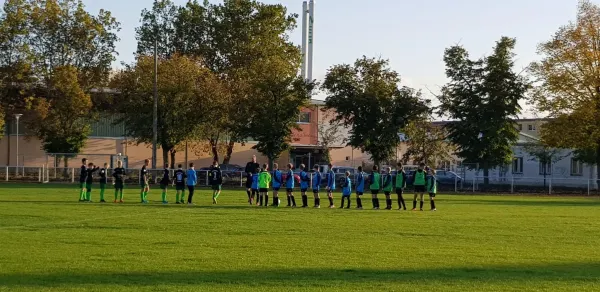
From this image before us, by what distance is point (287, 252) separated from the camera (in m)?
16.0

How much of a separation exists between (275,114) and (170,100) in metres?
7.48

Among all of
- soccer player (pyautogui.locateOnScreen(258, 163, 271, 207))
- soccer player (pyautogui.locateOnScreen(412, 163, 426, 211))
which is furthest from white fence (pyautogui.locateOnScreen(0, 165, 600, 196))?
soccer player (pyautogui.locateOnScreen(412, 163, 426, 211))

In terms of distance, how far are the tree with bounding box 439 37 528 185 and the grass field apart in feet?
102

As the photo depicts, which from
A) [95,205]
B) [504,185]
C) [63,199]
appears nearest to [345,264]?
[95,205]

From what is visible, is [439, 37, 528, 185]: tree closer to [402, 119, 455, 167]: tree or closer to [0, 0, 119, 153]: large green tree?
[402, 119, 455, 167]: tree

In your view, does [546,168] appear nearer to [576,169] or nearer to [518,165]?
[518,165]

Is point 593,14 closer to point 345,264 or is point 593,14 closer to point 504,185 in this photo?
point 504,185

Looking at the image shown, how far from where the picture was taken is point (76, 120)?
62.4m

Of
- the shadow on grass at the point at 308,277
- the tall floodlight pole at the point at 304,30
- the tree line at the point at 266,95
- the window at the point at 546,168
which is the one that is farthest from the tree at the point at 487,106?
the shadow on grass at the point at 308,277

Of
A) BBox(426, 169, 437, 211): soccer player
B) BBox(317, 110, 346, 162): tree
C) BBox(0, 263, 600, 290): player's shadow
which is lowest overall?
→ BBox(0, 263, 600, 290): player's shadow

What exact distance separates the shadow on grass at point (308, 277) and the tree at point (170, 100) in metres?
45.0

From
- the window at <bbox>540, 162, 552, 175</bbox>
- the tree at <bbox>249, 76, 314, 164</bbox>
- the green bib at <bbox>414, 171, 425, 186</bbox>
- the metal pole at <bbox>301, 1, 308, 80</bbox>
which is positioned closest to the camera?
the green bib at <bbox>414, 171, 425, 186</bbox>

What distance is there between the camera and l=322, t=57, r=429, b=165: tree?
56.4 meters

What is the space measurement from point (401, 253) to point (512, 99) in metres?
44.4
